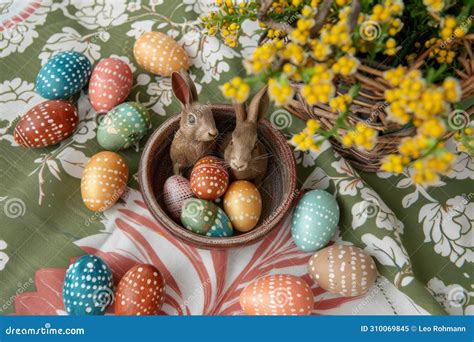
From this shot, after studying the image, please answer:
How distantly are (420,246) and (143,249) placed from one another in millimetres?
442

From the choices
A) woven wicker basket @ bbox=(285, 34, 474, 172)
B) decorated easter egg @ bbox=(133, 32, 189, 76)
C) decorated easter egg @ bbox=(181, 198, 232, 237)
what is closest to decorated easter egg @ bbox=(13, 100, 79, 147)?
decorated easter egg @ bbox=(133, 32, 189, 76)

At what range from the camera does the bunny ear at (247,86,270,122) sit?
0.65 m

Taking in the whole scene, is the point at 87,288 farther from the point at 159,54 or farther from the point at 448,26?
the point at 448,26

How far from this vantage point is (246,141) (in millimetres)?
688

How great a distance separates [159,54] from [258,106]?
0.26 m

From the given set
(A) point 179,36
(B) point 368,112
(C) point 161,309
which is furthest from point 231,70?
(C) point 161,309

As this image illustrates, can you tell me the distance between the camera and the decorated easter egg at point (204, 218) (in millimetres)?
700

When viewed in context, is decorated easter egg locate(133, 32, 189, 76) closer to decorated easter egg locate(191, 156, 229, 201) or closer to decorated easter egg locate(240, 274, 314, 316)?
decorated easter egg locate(191, 156, 229, 201)

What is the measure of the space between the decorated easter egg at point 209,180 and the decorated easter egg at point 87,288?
18 centimetres

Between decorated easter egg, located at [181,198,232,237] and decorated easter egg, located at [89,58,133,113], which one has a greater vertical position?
decorated easter egg, located at [89,58,133,113]

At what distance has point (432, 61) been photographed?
624 millimetres

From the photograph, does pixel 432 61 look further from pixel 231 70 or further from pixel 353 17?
pixel 231 70

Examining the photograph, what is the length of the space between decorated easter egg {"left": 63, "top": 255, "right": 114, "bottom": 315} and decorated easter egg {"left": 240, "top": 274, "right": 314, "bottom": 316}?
199 mm

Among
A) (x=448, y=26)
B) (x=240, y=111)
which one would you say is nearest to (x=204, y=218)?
(x=240, y=111)
